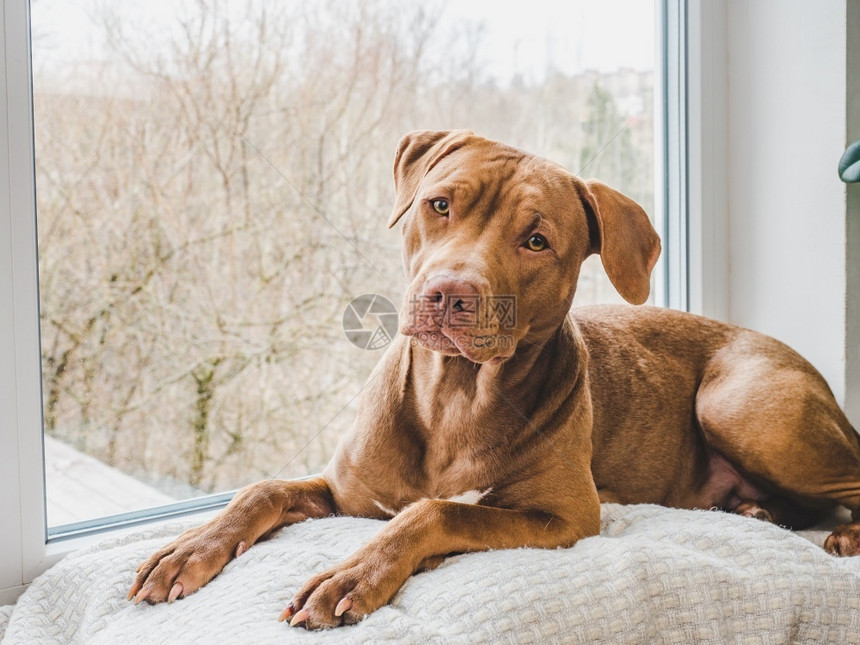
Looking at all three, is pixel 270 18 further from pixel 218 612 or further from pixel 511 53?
pixel 218 612

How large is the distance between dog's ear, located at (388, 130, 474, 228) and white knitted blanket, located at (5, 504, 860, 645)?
0.73 m

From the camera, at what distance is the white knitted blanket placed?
4.45 feet

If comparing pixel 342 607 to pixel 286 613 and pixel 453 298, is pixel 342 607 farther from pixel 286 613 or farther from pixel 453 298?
pixel 453 298

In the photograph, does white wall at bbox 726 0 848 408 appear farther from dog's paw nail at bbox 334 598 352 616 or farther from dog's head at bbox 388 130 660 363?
dog's paw nail at bbox 334 598 352 616

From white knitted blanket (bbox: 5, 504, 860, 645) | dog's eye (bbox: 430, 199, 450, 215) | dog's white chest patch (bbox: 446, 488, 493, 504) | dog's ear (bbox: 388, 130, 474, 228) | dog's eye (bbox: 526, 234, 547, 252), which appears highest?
dog's ear (bbox: 388, 130, 474, 228)

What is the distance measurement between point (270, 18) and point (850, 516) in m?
2.12

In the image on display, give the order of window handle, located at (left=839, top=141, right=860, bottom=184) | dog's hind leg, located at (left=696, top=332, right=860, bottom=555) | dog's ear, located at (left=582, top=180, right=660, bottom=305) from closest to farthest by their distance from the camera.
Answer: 1. dog's ear, located at (left=582, top=180, right=660, bottom=305)
2. dog's hind leg, located at (left=696, top=332, right=860, bottom=555)
3. window handle, located at (left=839, top=141, right=860, bottom=184)

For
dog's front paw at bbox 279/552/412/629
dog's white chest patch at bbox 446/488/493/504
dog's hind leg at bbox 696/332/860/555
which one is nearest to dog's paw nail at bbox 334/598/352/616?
dog's front paw at bbox 279/552/412/629

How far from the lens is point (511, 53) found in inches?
103

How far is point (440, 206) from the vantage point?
166cm

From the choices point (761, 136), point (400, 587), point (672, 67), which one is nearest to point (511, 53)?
point (672, 67)

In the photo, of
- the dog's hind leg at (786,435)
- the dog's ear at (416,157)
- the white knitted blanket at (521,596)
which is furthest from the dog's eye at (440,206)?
the dog's hind leg at (786,435)

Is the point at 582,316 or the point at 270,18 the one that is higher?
the point at 270,18

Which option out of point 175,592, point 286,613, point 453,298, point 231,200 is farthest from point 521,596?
point 231,200
